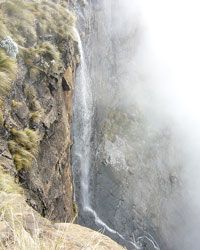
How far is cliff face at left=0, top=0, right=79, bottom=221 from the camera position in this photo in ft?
27.8

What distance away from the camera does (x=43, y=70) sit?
1070 cm

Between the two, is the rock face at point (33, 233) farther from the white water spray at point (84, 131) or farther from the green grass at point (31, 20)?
the white water spray at point (84, 131)

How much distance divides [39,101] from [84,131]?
717 centimetres

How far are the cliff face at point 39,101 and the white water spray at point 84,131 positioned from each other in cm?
312

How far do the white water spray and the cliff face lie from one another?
10.2 ft

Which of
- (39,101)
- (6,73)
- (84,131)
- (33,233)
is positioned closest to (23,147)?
(6,73)

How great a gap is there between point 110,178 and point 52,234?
608 inches

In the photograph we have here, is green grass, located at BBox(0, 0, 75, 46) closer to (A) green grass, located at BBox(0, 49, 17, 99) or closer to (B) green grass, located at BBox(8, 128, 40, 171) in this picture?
(A) green grass, located at BBox(0, 49, 17, 99)

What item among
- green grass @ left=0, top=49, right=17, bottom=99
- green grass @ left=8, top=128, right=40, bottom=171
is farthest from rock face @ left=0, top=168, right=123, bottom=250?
green grass @ left=0, top=49, right=17, bottom=99

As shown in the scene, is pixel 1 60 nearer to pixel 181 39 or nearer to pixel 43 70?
pixel 43 70

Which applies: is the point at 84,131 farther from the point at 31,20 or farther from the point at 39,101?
the point at 39,101

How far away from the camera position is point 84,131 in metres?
17.5

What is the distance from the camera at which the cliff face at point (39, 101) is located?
847 centimetres

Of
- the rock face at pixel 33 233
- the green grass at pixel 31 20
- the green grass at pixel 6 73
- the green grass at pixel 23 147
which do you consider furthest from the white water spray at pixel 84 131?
the rock face at pixel 33 233
